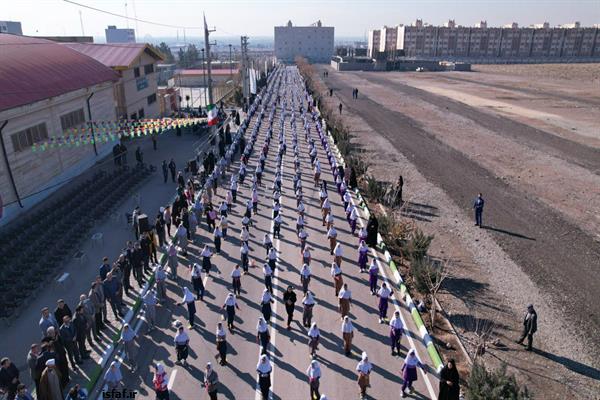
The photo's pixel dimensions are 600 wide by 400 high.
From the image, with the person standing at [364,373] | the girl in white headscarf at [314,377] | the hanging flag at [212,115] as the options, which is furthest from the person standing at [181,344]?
the hanging flag at [212,115]

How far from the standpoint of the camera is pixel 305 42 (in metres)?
170

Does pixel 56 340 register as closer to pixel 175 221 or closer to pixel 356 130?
pixel 175 221

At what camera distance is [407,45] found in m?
153

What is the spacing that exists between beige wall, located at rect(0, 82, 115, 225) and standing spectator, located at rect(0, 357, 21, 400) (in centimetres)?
1010

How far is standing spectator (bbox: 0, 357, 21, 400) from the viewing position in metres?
8.45

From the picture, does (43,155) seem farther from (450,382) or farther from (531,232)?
(531,232)

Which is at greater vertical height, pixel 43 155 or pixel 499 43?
pixel 499 43

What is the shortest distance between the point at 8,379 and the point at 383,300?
8.34 meters

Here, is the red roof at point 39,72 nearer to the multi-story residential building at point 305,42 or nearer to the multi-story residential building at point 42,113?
the multi-story residential building at point 42,113

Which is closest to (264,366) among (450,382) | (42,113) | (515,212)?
(450,382)

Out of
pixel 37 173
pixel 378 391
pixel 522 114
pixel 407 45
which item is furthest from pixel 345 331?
pixel 407 45

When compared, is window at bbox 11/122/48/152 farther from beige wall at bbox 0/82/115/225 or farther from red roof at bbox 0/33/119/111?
red roof at bbox 0/33/119/111

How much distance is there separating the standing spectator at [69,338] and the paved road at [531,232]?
40.7ft

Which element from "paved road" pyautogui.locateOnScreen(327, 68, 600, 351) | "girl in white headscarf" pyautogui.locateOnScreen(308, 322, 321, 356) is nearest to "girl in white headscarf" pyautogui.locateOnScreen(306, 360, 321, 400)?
"girl in white headscarf" pyautogui.locateOnScreen(308, 322, 321, 356)
